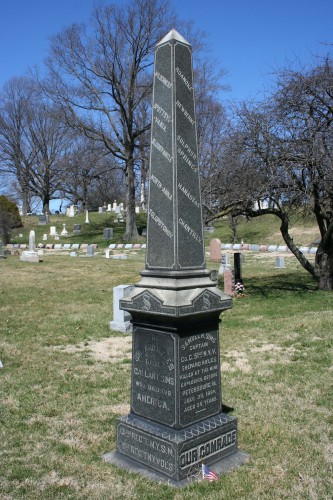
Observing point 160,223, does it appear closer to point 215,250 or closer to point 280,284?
point 280,284

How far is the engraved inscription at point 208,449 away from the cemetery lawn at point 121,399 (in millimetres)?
191

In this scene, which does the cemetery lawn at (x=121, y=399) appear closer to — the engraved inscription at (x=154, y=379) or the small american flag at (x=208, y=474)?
the small american flag at (x=208, y=474)

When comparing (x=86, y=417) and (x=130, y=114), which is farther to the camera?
(x=130, y=114)

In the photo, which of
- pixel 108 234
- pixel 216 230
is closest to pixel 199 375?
pixel 108 234

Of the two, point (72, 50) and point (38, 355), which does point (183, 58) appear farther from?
point (72, 50)

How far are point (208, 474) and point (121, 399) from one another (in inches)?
81.7

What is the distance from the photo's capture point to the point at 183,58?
427 cm

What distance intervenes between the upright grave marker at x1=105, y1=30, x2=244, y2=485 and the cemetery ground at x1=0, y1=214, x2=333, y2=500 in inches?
10.0

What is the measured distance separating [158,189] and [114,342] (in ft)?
16.6

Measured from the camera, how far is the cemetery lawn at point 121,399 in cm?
366

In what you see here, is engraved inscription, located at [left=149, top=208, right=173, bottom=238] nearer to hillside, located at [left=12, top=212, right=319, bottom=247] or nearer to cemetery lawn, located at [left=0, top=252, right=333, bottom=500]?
cemetery lawn, located at [left=0, top=252, right=333, bottom=500]

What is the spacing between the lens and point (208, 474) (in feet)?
12.3

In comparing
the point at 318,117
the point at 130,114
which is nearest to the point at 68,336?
the point at 318,117

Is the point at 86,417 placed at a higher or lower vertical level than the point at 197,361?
lower
